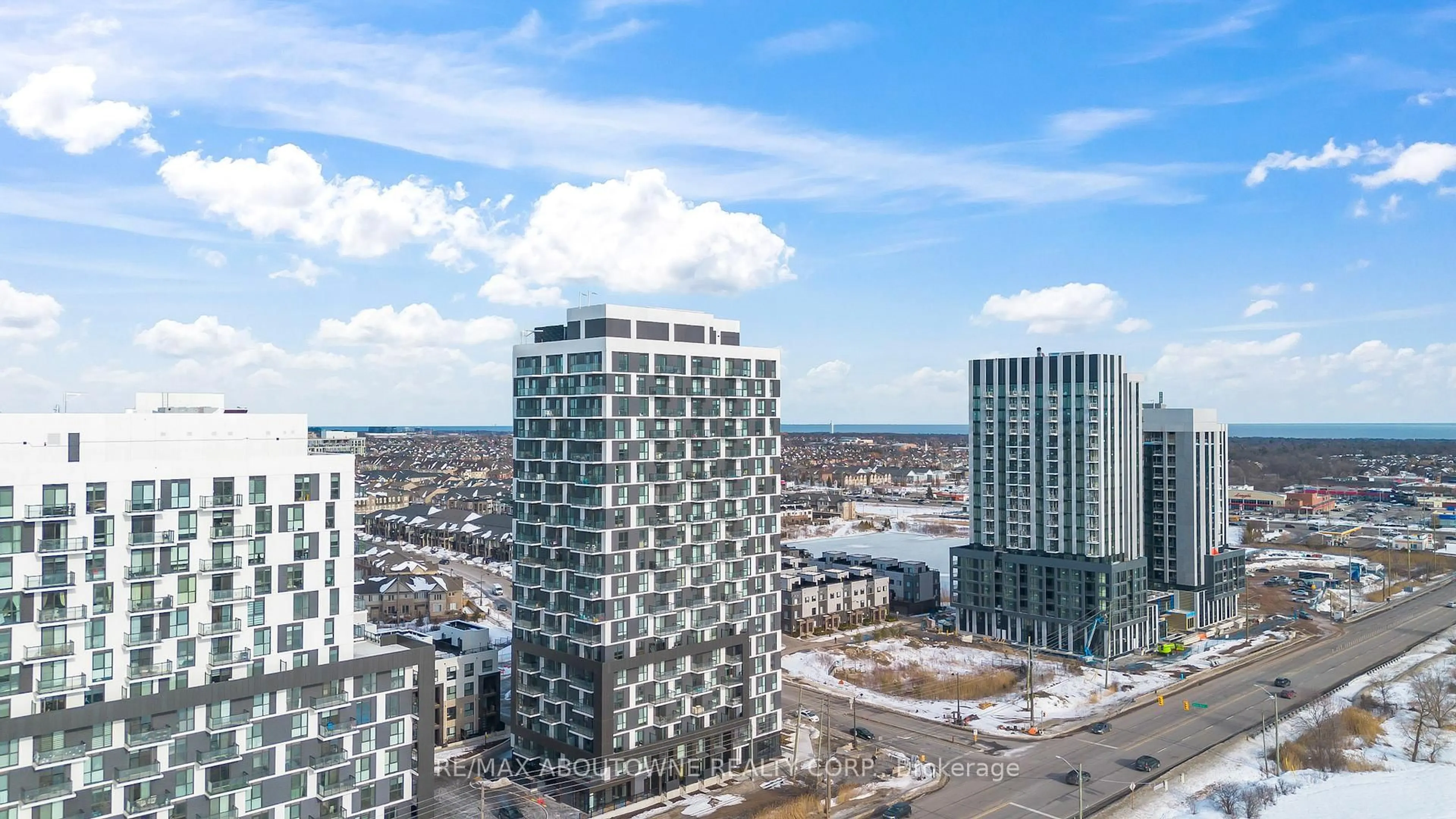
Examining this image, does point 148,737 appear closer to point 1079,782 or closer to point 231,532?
point 231,532

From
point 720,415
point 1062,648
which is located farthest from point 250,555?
point 1062,648

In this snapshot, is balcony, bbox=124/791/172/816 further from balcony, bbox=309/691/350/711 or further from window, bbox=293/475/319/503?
window, bbox=293/475/319/503

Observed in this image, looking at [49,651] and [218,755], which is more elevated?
[49,651]

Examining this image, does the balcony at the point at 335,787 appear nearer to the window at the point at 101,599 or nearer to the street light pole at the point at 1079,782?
the window at the point at 101,599

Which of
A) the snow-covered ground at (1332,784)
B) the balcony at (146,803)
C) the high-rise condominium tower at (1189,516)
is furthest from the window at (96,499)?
the high-rise condominium tower at (1189,516)

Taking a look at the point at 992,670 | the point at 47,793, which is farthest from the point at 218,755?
the point at 992,670

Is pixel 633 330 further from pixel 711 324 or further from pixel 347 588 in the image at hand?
pixel 347 588

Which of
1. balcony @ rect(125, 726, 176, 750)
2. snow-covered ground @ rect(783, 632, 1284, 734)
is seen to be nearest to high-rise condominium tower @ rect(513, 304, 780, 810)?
snow-covered ground @ rect(783, 632, 1284, 734)
